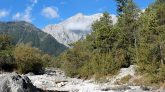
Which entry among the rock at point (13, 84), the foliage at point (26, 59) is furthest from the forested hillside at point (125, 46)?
the rock at point (13, 84)

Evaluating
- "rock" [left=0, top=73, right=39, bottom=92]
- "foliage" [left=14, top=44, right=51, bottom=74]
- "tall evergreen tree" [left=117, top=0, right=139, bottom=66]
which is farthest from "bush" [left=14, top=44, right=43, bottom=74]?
"rock" [left=0, top=73, right=39, bottom=92]

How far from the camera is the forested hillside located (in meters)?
58.3

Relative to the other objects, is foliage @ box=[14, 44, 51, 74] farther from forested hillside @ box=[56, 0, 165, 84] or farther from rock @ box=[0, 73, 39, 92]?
rock @ box=[0, 73, 39, 92]

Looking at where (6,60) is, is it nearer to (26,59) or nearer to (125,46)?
(26,59)

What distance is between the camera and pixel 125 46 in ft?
322

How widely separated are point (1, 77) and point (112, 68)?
49028 millimetres

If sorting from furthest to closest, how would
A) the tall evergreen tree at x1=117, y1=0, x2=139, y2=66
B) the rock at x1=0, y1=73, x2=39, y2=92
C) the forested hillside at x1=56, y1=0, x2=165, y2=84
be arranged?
1. the tall evergreen tree at x1=117, y1=0, x2=139, y2=66
2. the forested hillside at x1=56, y1=0, x2=165, y2=84
3. the rock at x1=0, y1=73, x2=39, y2=92

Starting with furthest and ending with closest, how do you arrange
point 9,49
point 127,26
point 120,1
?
1. point 9,49
2. point 120,1
3. point 127,26

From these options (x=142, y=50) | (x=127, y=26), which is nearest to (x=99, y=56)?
(x=127, y=26)

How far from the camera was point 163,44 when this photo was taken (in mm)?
58219

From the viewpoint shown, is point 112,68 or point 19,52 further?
point 19,52

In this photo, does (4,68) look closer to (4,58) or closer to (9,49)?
(4,58)

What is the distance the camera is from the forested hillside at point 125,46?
58.3 m

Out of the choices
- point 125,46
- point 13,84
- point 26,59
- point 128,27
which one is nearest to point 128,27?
point 128,27
